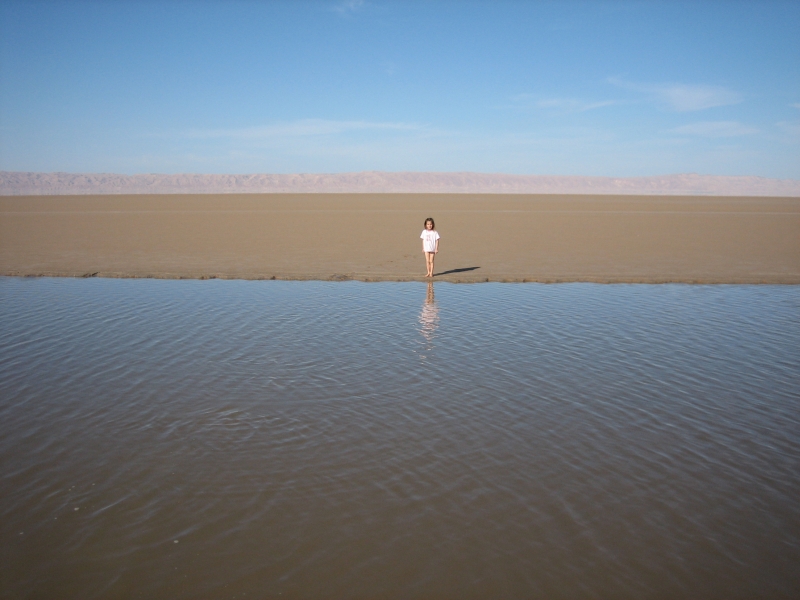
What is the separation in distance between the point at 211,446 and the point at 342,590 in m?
2.38

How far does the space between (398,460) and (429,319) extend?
5.42 metres

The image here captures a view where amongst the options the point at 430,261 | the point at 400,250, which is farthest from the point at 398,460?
the point at 400,250

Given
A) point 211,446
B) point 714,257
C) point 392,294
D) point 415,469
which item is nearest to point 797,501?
point 415,469

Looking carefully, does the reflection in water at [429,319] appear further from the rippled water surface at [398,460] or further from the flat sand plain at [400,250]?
the flat sand plain at [400,250]

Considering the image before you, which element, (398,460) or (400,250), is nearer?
(398,460)

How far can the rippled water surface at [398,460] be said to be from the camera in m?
4.06

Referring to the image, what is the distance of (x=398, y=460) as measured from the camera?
17.9 ft

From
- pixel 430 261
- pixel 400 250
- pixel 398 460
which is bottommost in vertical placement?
pixel 398 460

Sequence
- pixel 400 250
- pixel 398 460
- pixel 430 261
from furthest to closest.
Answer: pixel 400 250, pixel 430 261, pixel 398 460

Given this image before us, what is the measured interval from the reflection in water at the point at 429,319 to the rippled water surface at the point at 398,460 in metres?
0.10

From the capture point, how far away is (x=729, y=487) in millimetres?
5098

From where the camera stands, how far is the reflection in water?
9570mm

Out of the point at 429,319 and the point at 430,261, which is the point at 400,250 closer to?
the point at 430,261

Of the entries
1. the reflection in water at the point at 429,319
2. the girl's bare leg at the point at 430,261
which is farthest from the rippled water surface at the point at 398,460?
the girl's bare leg at the point at 430,261
